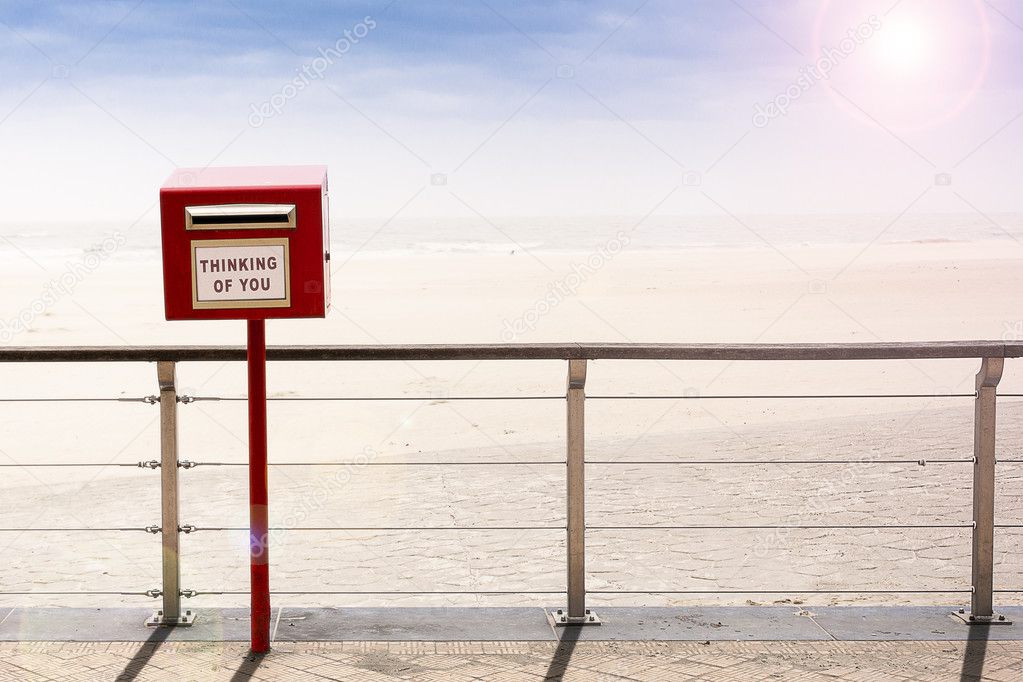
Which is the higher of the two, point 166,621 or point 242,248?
point 242,248

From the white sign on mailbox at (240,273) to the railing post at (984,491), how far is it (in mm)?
2293

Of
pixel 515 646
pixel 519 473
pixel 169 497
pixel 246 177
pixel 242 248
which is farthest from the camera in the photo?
pixel 519 473

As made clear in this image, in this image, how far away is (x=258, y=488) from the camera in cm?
345

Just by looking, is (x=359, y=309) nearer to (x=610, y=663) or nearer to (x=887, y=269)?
(x=887, y=269)

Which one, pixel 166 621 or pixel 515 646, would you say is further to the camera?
pixel 166 621

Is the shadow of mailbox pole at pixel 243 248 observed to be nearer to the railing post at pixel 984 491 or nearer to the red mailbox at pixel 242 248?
the red mailbox at pixel 242 248

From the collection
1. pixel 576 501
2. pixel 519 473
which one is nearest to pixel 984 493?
pixel 576 501

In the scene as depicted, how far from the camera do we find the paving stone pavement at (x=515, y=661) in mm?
3355

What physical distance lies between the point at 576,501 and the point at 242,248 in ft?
4.60

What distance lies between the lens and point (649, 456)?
8.09 m

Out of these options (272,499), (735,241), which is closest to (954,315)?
(272,499)

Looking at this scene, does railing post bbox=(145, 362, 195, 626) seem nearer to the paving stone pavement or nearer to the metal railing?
the metal railing

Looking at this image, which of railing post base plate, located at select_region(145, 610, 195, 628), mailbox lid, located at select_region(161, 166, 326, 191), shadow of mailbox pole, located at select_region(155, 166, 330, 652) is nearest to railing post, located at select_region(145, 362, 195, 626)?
railing post base plate, located at select_region(145, 610, 195, 628)

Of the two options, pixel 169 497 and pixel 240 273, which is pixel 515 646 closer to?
pixel 169 497
